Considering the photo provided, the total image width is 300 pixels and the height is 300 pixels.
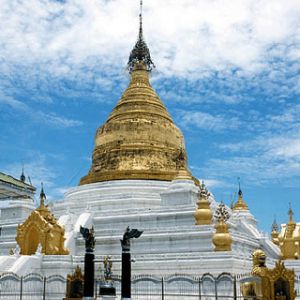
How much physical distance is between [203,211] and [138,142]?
1256 cm

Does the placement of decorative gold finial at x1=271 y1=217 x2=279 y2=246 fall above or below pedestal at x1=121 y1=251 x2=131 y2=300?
above

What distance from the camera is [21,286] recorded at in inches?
1054

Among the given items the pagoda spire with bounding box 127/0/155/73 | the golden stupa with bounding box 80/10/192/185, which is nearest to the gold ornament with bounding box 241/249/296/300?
the golden stupa with bounding box 80/10/192/185

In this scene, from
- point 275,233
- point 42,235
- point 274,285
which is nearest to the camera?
point 274,285

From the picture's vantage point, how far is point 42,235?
3525 cm

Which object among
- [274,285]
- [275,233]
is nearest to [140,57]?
[275,233]

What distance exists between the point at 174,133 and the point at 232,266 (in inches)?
822

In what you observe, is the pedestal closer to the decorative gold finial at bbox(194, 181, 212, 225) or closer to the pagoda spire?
the decorative gold finial at bbox(194, 181, 212, 225)

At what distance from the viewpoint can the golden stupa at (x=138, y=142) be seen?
45312mm

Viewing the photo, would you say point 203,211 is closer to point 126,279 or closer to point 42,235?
point 42,235

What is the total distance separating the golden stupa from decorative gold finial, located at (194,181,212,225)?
629 cm

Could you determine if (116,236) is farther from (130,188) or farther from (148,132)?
(148,132)

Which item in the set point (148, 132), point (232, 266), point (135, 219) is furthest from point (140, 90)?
point (232, 266)

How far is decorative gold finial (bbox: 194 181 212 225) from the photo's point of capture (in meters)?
35.8
